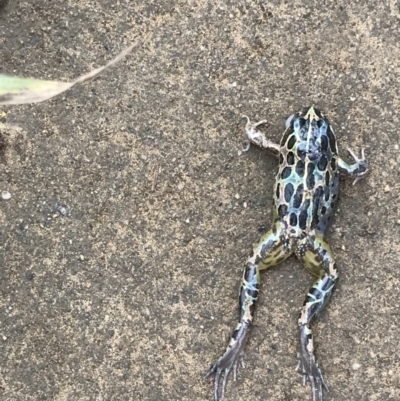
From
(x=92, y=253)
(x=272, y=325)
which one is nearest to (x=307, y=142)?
(x=272, y=325)

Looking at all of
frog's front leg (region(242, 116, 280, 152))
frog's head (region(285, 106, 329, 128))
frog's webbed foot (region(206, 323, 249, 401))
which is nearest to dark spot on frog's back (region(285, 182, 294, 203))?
frog's front leg (region(242, 116, 280, 152))

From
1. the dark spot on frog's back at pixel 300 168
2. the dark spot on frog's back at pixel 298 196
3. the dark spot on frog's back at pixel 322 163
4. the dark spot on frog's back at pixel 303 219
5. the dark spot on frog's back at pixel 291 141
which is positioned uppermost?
the dark spot on frog's back at pixel 291 141

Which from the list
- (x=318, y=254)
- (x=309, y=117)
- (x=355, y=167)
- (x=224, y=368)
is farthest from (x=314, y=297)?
(x=309, y=117)

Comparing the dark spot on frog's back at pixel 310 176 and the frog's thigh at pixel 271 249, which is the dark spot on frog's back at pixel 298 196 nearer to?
the dark spot on frog's back at pixel 310 176

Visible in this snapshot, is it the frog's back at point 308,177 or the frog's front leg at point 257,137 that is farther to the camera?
the frog's front leg at point 257,137

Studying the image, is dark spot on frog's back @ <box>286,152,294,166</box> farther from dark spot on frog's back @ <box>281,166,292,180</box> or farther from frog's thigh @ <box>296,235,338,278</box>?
frog's thigh @ <box>296,235,338,278</box>

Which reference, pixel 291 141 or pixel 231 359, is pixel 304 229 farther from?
pixel 231 359

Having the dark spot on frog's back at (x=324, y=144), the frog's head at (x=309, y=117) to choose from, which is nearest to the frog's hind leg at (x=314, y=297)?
the dark spot on frog's back at (x=324, y=144)
